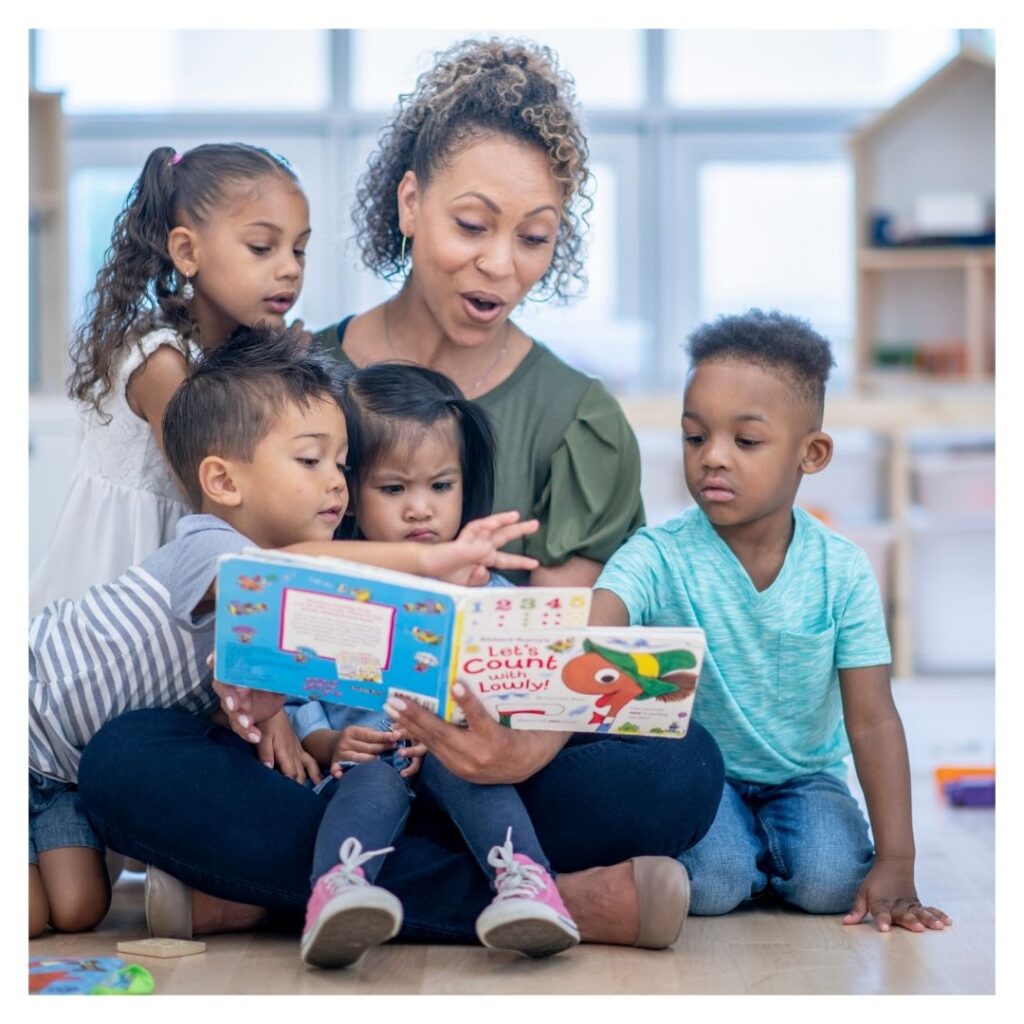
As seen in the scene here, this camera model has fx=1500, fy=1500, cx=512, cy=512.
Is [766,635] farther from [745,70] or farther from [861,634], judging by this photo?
[745,70]

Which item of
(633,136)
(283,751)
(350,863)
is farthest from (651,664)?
(633,136)

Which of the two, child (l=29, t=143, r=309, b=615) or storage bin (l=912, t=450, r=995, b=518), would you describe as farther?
storage bin (l=912, t=450, r=995, b=518)

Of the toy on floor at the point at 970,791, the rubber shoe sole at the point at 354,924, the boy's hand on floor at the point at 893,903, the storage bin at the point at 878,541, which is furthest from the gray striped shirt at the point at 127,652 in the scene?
the storage bin at the point at 878,541

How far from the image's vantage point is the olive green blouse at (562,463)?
77.2 inches

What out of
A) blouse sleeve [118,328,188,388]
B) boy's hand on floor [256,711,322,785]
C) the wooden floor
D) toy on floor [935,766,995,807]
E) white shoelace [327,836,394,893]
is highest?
blouse sleeve [118,328,188,388]

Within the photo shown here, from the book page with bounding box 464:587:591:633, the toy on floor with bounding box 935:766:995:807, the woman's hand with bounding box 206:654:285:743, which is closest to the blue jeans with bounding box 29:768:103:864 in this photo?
the woman's hand with bounding box 206:654:285:743

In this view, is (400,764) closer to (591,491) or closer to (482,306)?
(591,491)

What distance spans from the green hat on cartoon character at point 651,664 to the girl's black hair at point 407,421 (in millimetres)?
412

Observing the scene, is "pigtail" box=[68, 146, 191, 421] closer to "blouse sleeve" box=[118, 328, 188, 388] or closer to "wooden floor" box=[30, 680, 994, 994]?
"blouse sleeve" box=[118, 328, 188, 388]

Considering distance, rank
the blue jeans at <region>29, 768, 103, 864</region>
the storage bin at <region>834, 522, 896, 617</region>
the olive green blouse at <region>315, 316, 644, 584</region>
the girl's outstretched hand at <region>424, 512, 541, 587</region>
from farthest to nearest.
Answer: the storage bin at <region>834, 522, 896, 617</region> → the olive green blouse at <region>315, 316, 644, 584</region> → the blue jeans at <region>29, 768, 103, 864</region> → the girl's outstretched hand at <region>424, 512, 541, 587</region>

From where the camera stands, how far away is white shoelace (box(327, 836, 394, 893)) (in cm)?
146

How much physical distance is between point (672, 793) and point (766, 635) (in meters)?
0.28

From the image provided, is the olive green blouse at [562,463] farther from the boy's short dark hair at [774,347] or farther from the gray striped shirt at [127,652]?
the gray striped shirt at [127,652]

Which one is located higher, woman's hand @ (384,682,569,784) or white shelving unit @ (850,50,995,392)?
white shelving unit @ (850,50,995,392)
